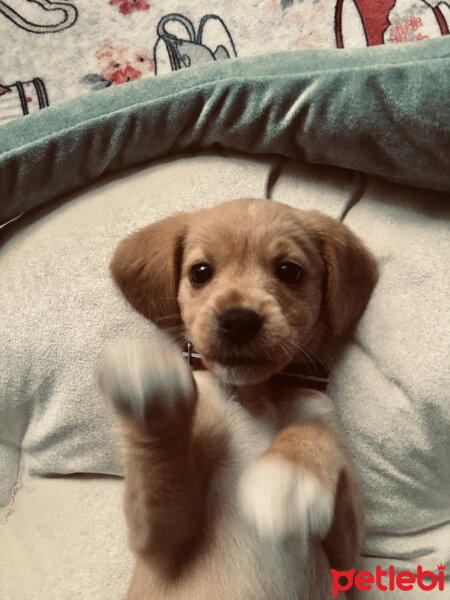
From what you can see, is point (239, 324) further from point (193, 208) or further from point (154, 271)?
point (193, 208)

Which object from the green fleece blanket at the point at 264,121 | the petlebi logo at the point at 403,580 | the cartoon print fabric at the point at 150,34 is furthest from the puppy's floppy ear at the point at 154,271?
the cartoon print fabric at the point at 150,34

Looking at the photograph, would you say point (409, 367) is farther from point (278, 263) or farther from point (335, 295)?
point (278, 263)

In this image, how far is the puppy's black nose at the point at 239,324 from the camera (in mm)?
1034

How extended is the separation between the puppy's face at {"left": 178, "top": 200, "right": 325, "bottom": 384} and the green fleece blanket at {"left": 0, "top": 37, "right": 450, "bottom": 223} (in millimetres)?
254

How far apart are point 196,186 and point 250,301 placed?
1.57ft

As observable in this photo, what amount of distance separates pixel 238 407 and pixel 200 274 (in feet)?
1.03

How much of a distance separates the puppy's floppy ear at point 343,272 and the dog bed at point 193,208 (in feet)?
0.14

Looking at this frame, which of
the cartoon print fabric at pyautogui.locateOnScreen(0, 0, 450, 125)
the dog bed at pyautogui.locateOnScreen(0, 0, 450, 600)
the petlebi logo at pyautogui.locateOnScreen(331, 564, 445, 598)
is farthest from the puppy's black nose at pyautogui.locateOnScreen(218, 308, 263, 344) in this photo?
the cartoon print fabric at pyautogui.locateOnScreen(0, 0, 450, 125)

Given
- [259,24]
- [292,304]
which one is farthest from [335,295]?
[259,24]

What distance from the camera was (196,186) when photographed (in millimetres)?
1413

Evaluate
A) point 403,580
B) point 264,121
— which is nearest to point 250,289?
point 264,121

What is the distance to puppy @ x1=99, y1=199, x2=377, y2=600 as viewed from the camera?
0.86 m

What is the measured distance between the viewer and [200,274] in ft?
3.98

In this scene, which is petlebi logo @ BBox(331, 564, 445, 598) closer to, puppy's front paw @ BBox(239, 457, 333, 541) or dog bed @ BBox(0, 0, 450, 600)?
dog bed @ BBox(0, 0, 450, 600)
